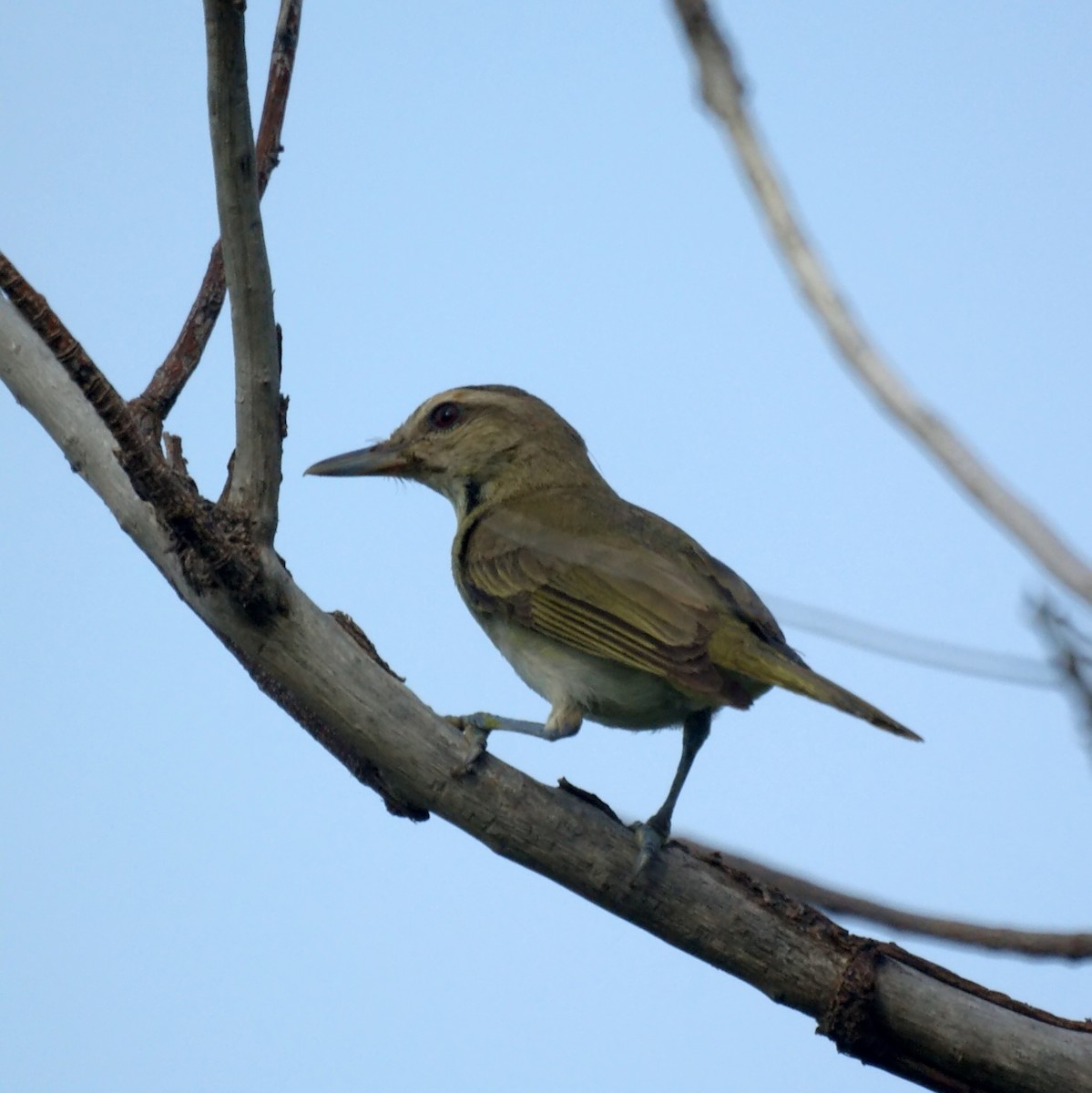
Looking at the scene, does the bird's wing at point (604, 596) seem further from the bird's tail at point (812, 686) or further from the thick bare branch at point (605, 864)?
the thick bare branch at point (605, 864)

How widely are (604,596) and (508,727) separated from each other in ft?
3.27

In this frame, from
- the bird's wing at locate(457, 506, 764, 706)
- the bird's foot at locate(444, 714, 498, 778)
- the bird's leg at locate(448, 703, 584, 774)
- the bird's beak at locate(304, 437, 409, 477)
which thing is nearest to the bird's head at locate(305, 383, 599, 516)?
the bird's beak at locate(304, 437, 409, 477)

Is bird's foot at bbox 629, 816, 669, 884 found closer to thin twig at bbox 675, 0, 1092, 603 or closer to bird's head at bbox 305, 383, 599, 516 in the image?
bird's head at bbox 305, 383, 599, 516

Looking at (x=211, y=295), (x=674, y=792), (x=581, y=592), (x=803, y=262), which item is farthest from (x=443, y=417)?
(x=803, y=262)

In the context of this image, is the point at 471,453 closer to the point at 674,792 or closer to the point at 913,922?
the point at 674,792

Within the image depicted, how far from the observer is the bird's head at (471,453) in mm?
7453

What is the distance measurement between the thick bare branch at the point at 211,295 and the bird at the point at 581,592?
161cm

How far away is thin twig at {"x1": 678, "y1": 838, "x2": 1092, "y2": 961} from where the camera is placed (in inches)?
189

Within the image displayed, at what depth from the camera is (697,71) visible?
2355 mm

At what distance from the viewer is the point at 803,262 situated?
235 cm

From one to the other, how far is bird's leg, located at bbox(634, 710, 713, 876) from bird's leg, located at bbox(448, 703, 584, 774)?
0.44 metres

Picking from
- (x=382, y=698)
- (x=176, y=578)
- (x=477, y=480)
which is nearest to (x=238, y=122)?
(x=176, y=578)

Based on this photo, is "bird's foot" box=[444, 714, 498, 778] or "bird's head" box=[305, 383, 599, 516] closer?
"bird's foot" box=[444, 714, 498, 778]

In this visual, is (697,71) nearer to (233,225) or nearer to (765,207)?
(765,207)
